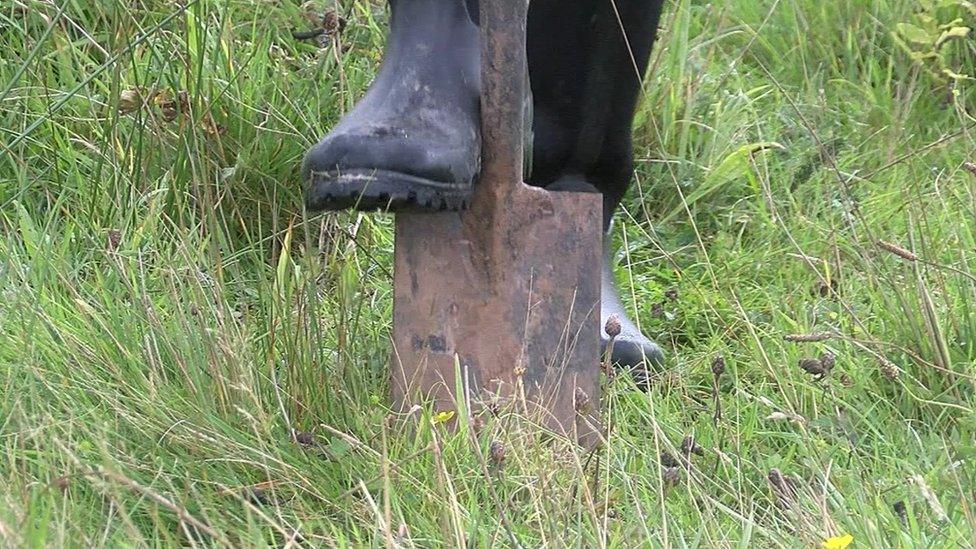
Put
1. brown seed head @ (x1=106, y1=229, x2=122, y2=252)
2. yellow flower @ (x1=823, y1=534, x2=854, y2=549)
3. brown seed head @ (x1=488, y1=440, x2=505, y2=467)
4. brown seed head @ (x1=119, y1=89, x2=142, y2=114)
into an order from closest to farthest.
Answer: yellow flower @ (x1=823, y1=534, x2=854, y2=549) < brown seed head @ (x1=488, y1=440, x2=505, y2=467) < brown seed head @ (x1=106, y1=229, x2=122, y2=252) < brown seed head @ (x1=119, y1=89, x2=142, y2=114)

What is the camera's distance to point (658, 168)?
3031mm

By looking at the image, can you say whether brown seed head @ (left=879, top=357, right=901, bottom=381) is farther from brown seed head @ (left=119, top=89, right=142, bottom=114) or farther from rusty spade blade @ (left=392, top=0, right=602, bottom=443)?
brown seed head @ (left=119, top=89, right=142, bottom=114)

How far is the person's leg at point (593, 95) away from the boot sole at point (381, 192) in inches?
17.8

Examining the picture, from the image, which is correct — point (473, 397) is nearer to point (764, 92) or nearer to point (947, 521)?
point (947, 521)

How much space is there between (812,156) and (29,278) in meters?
1.75

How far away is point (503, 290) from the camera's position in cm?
178

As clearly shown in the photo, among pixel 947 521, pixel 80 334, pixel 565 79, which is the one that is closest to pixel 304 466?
pixel 80 334

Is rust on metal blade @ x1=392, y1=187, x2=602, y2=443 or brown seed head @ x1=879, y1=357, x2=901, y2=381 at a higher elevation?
rust on metal blade @ x1=392, y1=187, x2=602, y2=443

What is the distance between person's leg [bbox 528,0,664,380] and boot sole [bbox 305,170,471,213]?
45 centimetres

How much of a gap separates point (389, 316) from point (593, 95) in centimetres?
49

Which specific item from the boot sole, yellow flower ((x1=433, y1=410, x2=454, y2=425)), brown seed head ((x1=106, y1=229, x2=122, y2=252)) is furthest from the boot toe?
brown seed head ((x1=106, y1=229, x2=122, y2=252))

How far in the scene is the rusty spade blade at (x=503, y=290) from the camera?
1.77 metres

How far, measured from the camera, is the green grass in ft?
4.75

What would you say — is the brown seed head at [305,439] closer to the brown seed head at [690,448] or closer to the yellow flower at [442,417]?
the yellow flower at [442,417]
